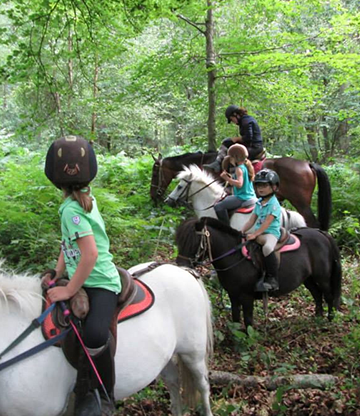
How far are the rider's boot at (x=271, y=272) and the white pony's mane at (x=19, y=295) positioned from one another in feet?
10.3

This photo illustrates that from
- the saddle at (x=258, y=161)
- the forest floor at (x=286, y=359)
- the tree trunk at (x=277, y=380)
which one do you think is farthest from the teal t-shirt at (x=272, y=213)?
the saddle at (x=258, y=161)

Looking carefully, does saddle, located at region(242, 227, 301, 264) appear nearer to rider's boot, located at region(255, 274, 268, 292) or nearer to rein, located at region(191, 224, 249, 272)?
rein, located at region(191, 224, 249, 272)

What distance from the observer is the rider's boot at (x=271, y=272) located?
15.6 ft

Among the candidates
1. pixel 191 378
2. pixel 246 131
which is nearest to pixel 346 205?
pixel 246 131

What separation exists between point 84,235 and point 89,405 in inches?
44.4

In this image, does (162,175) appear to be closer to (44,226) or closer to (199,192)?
(199,192)

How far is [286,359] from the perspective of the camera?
4500mm

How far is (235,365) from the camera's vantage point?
14.5 feet

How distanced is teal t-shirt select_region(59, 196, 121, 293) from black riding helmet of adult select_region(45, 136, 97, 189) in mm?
162

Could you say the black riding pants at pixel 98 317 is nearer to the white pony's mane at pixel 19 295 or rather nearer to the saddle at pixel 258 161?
the white pony's mane at pixel 19 295

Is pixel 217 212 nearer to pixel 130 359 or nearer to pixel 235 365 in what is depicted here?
pixel 235 365

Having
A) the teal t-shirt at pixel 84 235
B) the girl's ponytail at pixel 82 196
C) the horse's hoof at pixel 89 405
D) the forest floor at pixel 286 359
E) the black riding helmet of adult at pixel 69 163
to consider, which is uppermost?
the black riding helmet of adult at pixel 69 163

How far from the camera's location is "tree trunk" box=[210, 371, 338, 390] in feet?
12.1

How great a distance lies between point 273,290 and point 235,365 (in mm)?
1119
